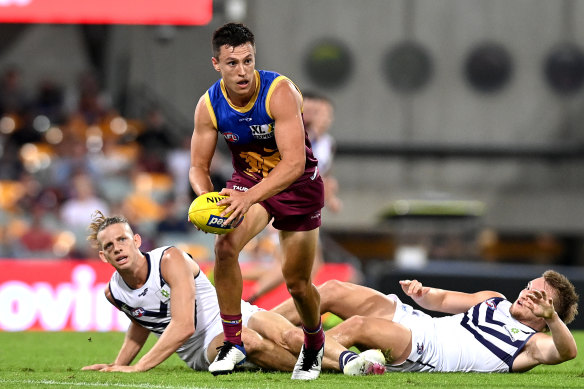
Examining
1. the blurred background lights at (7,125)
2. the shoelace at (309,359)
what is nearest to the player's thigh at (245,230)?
the shoelace at (309,359)

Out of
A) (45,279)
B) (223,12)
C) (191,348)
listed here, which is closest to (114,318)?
(45,279)

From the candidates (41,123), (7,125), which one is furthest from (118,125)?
(7,125)

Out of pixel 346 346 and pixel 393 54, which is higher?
pixel 393 54

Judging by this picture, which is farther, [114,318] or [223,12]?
[223,12]

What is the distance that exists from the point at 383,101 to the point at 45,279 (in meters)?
11.0

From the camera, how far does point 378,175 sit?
2053 cm

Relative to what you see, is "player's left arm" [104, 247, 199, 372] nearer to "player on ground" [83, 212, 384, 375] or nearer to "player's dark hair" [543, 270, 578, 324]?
"player on ground" [83, 212, 384, 375]

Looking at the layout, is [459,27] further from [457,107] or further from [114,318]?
[114,318]

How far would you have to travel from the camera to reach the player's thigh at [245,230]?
211 inches

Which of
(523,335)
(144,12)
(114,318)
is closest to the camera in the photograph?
(523,335)

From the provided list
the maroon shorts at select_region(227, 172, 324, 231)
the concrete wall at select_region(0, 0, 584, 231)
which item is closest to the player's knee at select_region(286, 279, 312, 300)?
the maroon shorts at select_region(227, 172, 324, 231)

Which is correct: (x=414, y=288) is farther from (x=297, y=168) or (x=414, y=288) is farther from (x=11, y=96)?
(x=11, y=96)

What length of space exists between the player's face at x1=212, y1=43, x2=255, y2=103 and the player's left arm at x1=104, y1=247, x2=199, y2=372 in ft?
3.95

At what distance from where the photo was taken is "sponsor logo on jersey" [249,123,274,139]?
5430 mm
